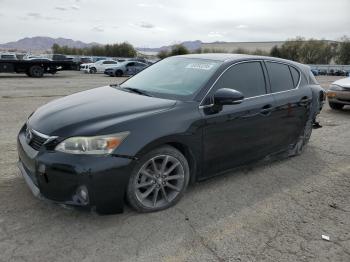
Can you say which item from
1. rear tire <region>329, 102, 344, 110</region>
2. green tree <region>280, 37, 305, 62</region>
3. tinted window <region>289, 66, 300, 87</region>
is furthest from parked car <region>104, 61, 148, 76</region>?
green tree <region>280, 37, 305, 62</region>

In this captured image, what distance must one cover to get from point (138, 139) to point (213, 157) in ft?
3.48

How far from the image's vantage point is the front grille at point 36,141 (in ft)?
11.6

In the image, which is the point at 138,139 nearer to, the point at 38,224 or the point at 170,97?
the point at 170,97

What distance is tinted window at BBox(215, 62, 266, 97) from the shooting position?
4.49m

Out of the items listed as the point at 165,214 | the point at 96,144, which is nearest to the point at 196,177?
the point at 165,214

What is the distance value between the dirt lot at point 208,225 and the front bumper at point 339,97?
602cm

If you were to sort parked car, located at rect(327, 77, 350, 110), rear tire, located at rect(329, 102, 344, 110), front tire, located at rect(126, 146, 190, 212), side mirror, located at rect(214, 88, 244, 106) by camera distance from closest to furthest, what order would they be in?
front tire, located at rect(126, 146, 190, 212)
side mirror, located at rect(214, 88, 244, 106)
parked car, located at rect(327, 77, 350, 110)
rear tire, located at rect(329, 102, 344, 110)

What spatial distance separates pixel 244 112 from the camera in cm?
452

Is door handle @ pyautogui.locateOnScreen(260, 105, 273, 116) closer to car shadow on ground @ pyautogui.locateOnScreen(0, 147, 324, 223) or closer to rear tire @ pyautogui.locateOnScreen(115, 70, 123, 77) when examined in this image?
car shadow on ground @ pyautogui.locateOnScreen(0, 147, 324, 223)

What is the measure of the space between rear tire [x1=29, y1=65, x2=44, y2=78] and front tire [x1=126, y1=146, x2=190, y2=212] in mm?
22519

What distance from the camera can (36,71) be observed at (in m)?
24.4

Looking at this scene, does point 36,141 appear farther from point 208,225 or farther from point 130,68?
point 130,68

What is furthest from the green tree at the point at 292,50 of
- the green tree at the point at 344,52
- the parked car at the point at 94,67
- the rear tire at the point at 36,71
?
the rear tire at the point at 36,71

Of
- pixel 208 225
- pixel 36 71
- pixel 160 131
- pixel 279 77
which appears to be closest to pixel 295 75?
pixel 279 77
